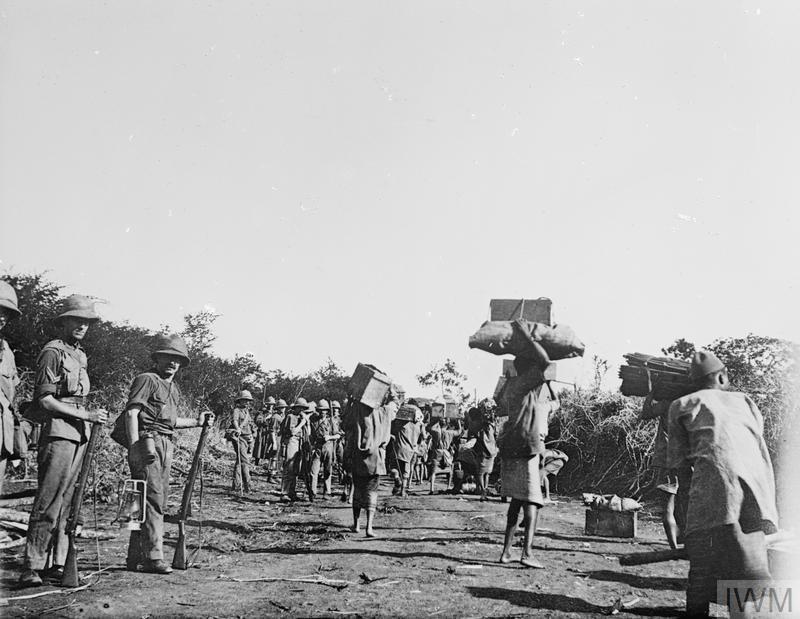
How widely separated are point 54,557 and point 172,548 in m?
1.76

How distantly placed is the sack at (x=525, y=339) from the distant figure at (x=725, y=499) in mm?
1759

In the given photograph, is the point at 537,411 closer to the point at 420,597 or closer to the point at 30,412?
the point at 420,597

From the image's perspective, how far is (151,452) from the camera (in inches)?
204

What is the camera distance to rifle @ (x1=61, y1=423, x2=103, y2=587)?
4.55 m

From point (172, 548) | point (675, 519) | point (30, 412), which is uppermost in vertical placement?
point (30, 412)

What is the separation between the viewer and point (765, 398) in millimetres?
10523

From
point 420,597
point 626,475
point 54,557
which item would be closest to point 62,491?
point 54,557

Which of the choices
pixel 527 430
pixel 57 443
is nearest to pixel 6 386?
pixel 57 443

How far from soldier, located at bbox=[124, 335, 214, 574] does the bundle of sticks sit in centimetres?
430

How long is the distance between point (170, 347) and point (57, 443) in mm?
1175

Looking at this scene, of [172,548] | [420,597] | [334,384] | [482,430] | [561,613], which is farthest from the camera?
[334,384]

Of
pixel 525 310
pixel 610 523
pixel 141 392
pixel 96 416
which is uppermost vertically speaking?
pixel 525 310

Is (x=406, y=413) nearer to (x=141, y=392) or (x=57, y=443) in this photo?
(x=141, y=392)

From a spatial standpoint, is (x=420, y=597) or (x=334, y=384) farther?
(x=334, y=384)
